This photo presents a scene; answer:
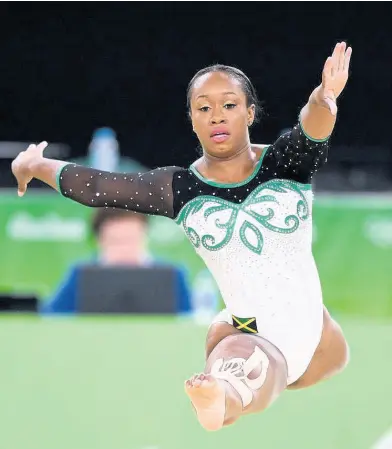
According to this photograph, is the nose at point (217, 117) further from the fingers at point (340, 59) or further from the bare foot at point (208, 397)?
the bare foot at point (208, 397)

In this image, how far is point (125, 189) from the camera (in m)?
1.44

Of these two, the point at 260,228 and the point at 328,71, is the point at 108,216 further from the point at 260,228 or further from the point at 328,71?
the point at 328,71

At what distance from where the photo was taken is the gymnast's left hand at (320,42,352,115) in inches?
52.4

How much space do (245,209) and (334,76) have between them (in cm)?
26

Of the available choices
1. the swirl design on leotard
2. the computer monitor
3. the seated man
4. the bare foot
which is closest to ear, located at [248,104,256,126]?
the swirl design on leotard

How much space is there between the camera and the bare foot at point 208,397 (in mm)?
1213

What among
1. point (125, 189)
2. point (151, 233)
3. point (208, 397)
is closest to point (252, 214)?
point (125, 189)

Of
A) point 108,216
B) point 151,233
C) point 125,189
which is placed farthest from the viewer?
point 151,233

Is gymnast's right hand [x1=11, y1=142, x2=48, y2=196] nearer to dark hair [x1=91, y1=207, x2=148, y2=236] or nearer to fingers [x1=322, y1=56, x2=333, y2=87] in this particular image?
fingers [x1=322, y1=56, x2=333, y2=87]

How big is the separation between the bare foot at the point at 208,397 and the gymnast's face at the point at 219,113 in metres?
0.39

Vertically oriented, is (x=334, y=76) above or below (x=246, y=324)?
above

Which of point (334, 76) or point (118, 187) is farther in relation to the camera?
point (118, 187)

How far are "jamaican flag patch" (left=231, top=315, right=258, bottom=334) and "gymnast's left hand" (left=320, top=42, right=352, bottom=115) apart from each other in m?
0.36

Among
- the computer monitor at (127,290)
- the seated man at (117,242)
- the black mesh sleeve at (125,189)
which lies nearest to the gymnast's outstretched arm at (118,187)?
the black mesh sleeve at (125,189)
